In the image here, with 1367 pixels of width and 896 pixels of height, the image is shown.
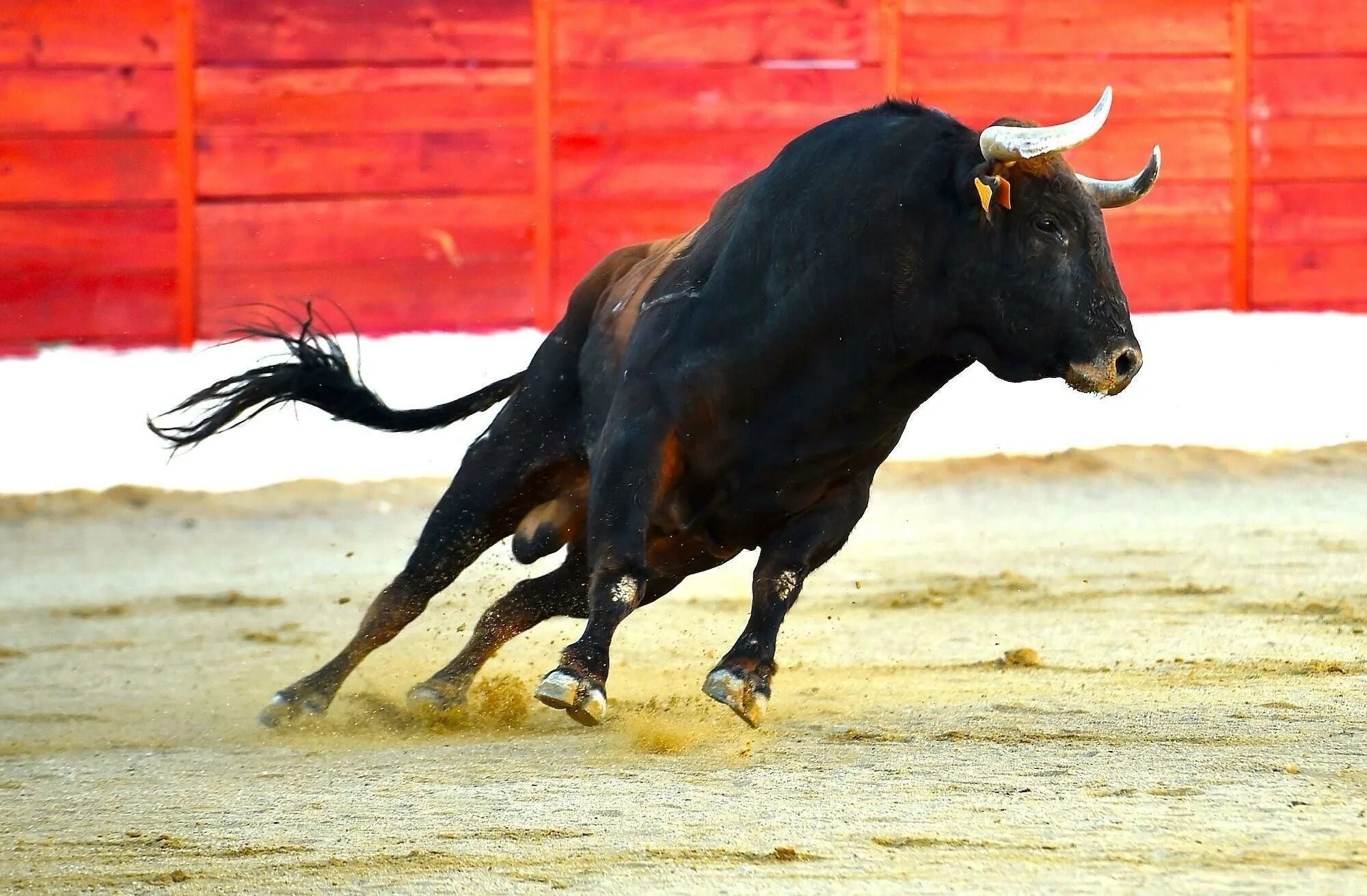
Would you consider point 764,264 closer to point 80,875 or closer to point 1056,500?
point 80,875

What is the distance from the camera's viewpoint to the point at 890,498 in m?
7.83

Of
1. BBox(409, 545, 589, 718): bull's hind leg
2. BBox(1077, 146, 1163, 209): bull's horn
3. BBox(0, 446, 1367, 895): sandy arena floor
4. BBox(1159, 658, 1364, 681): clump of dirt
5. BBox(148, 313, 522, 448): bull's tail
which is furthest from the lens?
BBox(148, 313, 522, 448): bull's tail

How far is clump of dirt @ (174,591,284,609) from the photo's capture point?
647cm

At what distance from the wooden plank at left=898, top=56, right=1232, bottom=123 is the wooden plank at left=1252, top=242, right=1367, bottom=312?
78cm

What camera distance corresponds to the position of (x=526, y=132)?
8.35 metres

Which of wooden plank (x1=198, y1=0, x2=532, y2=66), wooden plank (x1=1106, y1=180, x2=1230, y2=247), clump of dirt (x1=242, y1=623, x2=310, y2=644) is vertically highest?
wooden plank (x1=198, y1=0, x2=532, y2=66)

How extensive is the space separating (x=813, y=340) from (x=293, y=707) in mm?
1550

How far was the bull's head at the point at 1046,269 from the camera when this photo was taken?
3.76 meters

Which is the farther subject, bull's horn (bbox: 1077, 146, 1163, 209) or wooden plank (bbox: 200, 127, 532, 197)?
wooden plank (bbox: 200, 127, 532, 197)

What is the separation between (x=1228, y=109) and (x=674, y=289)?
512cm

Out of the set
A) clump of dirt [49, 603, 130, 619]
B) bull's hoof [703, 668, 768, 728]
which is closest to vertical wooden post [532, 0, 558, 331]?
clump of dirt [49, 603, 130, 619]

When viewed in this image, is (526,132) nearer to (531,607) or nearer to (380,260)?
(380,260)

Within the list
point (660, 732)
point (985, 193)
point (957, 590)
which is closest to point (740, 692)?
point (660, 732)

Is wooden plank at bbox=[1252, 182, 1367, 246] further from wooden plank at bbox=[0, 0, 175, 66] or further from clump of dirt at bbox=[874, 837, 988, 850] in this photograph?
clump of dirt at bbox=[874, 837, 988, 850]
